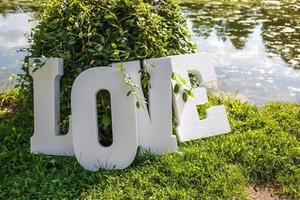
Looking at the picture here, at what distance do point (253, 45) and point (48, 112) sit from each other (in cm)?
410

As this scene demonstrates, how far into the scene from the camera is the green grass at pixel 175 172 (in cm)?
239

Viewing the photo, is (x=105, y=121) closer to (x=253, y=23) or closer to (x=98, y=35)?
(x=98, y=35)

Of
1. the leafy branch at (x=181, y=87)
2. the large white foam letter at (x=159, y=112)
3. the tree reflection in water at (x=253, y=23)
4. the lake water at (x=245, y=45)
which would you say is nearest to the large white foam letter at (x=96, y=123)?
the large white foam letter at (x=159, y=112)

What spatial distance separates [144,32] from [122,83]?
436 mm

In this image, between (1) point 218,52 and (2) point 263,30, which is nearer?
(1) point 218,52

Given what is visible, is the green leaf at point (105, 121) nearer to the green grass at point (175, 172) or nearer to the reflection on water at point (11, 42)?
the green grass at point (175, 172)

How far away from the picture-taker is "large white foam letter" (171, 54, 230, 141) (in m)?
2.84

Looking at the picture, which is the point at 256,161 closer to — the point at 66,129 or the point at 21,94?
the point at 66,129

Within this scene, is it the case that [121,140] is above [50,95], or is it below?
below

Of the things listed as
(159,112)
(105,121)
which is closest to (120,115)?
(105,121)

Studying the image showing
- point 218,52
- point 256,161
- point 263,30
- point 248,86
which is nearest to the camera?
point 256,161

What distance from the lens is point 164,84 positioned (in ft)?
8.85

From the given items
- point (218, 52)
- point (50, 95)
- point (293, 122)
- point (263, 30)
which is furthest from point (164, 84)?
point (263, 30)

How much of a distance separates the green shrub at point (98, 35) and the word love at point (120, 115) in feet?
0.33
